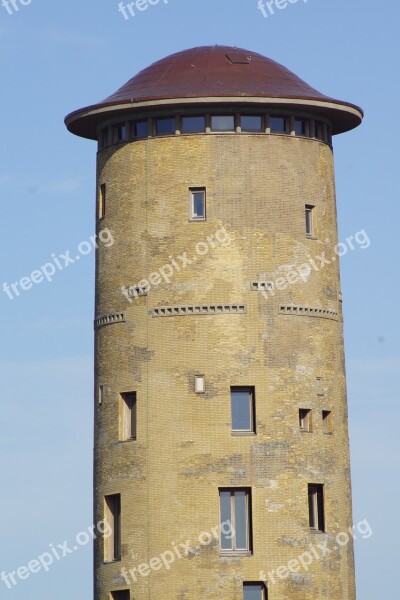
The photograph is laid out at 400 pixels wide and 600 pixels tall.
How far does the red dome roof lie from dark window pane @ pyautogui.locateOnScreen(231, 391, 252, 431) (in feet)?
32.3

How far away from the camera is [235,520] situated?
77.6 meters

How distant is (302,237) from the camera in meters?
80.2

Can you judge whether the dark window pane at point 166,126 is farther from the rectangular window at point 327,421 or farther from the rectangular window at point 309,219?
the rectangular window at point 327,421

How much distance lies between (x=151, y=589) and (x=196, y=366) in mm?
7451

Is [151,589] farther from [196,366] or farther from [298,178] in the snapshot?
[298,178]

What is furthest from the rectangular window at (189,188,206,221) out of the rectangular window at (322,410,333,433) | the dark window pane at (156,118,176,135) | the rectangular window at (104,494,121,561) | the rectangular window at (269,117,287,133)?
the rectangular window at (104,494,121,561)

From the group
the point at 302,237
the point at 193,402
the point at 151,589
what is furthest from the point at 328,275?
the point at 151,589

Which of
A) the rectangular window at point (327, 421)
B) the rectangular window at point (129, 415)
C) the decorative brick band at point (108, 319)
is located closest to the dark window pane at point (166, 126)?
the decorative brick band at point (108, 319)

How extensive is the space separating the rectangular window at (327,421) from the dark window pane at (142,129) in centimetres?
1124

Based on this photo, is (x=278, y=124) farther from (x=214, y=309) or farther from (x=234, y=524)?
(x=234, y=524)

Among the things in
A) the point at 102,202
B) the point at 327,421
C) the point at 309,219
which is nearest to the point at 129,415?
the point at 327,421

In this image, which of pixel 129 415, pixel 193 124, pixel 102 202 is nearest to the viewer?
pixel 129 415

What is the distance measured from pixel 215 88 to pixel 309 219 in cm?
561

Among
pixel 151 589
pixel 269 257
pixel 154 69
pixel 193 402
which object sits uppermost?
pixel 154 69
